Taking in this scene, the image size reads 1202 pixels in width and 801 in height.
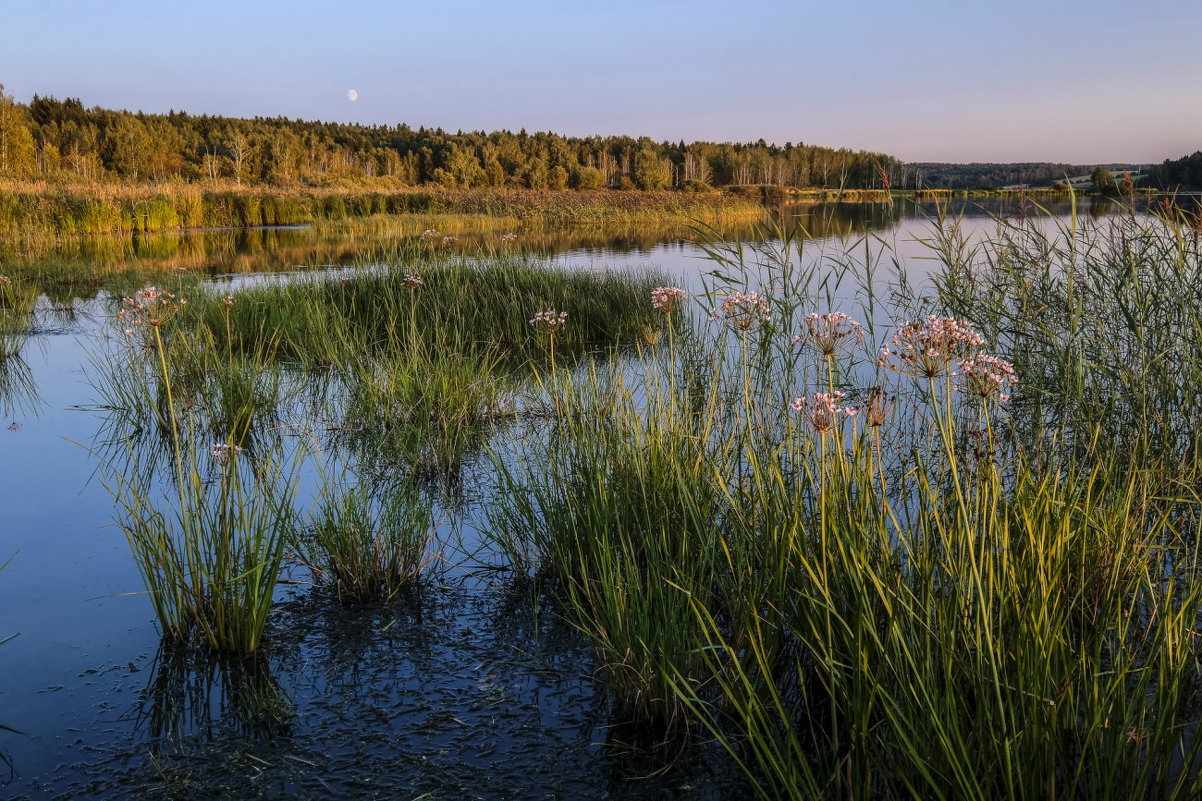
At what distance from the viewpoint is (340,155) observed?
69.5 meters

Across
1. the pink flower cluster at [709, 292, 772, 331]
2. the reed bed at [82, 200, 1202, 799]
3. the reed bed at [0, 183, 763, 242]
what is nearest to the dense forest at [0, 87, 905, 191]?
the reed bed at [0, 183, 763, 242]

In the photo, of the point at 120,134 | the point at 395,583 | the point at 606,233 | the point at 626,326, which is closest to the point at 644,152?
the point at 120,134

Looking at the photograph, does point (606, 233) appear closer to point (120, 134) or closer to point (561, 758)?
point (561, 758)

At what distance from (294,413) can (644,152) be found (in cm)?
8656

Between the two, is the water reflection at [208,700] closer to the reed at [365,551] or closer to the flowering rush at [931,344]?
the reed at [365,551]

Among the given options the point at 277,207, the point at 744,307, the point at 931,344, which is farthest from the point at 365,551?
the point at 277,207

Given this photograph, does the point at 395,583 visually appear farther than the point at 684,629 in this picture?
Yes

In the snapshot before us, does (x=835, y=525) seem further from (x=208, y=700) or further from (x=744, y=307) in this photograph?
(x=208, y=700)

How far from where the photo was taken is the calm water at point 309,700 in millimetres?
2340

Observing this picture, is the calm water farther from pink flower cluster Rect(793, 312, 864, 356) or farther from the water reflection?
pink flower cluster Rect(793, 312, 864, 356)

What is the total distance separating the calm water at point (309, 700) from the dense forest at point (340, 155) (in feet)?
77.3

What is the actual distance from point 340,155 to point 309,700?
72.5m

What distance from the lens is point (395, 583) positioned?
3453 millimetres

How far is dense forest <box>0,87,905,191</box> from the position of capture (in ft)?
149
